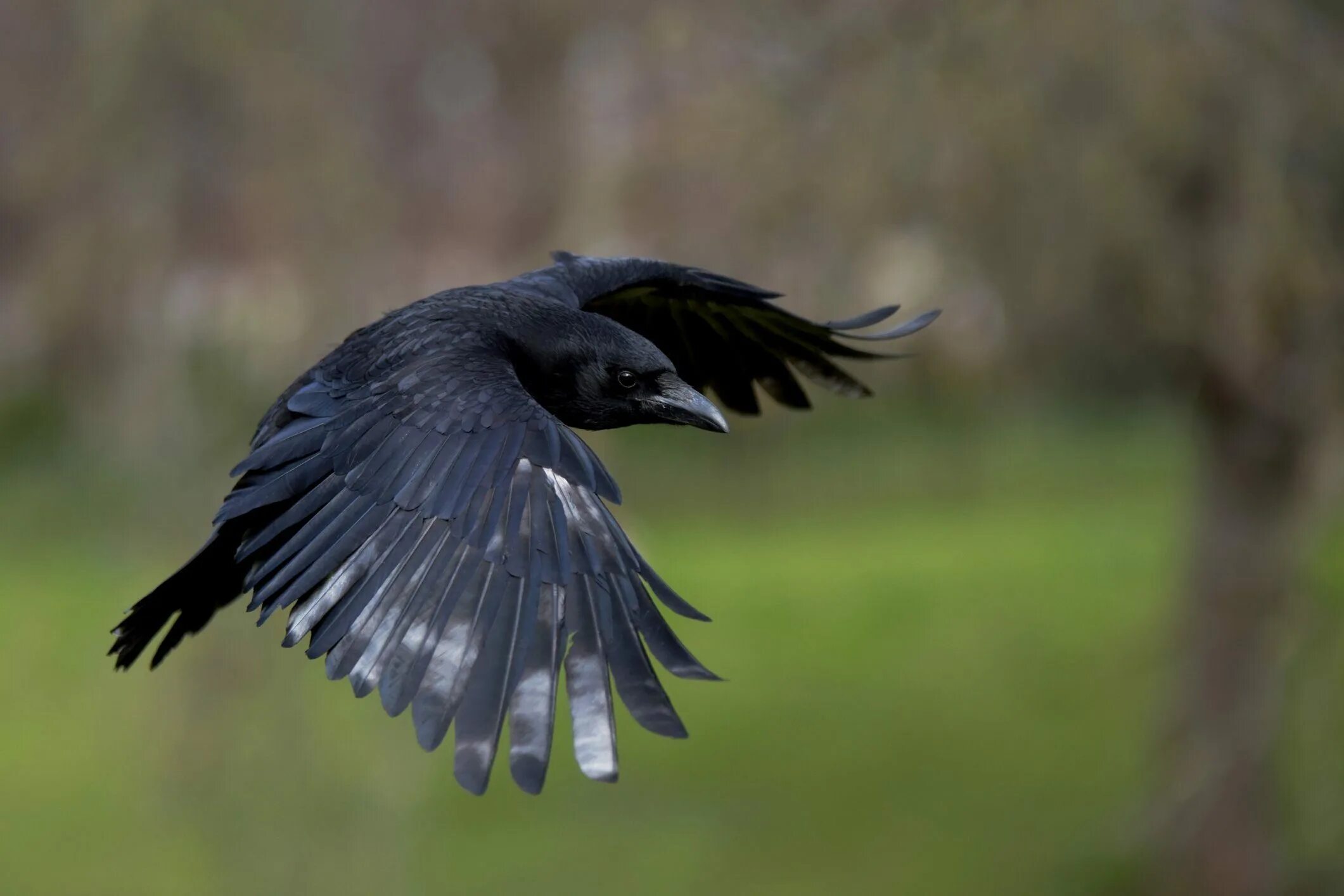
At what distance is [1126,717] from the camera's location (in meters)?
12.3

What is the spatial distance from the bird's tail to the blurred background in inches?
153

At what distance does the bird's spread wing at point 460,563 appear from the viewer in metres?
2.73

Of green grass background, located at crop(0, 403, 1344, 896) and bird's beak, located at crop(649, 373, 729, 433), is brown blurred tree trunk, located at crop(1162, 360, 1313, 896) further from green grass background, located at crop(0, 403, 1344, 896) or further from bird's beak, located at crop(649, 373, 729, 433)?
bird's beak, located at crop(649, 373, 729, 433)

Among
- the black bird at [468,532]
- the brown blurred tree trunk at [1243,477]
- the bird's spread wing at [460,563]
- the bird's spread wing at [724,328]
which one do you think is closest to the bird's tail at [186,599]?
the black bird at [468,532]

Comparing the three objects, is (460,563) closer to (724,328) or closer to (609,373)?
(609,373)

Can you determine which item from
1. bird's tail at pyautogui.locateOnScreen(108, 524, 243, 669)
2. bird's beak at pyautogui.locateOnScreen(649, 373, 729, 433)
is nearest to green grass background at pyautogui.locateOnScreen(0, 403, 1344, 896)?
bird's beak at pyautogui.locateOnScreen(649, 373, 729, 433)

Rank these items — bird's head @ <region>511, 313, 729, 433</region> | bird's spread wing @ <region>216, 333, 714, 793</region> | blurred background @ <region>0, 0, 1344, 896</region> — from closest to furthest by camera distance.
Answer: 1. bird's spread wing @ <region>216, 333, 714, 793</region>
2. bird's head @ <region>511, 313, 729, 433</region>
3. blurred background @ <region>0, 0, 1344, 896</region>

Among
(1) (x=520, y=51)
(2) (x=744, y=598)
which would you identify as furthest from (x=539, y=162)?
(2) (x=744, y=598)

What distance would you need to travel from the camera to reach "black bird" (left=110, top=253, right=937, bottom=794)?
276 cm

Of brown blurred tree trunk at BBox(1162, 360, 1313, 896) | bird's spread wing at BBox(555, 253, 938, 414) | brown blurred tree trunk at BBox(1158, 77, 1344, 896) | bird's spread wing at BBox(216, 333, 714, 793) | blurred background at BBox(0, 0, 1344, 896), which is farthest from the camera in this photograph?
brown blurred tree trunk at BBox(1162, 360, 1313, 896)

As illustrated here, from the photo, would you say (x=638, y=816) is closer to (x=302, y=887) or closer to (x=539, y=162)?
(x=302, y=887)

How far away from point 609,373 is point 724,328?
1171mm

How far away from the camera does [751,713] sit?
1293cm

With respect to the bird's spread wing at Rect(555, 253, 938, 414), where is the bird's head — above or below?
below
